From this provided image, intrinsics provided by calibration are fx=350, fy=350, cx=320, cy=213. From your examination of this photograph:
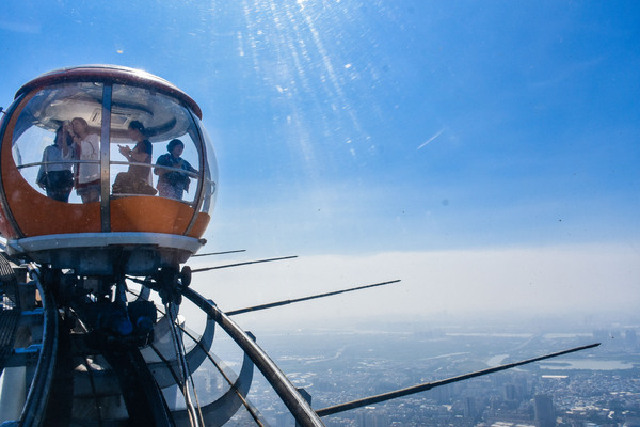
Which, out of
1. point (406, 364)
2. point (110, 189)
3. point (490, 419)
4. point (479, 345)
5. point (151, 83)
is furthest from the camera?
point (479, 345)

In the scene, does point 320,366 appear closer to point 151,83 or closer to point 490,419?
point 490,419

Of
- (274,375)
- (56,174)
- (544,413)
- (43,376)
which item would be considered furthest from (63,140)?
(544,413)

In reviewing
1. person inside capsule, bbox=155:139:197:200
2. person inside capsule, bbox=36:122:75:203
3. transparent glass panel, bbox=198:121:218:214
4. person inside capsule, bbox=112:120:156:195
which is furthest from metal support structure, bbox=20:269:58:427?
transparent glass panel, bbox=198:121:218:214

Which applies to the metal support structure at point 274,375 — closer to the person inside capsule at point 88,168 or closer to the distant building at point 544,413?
the person inside capsule at point 88,168

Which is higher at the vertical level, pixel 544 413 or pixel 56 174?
pixel 56 174

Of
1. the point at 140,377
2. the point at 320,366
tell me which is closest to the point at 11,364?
the point at 140,377

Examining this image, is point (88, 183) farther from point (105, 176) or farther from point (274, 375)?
point (274, 375)
